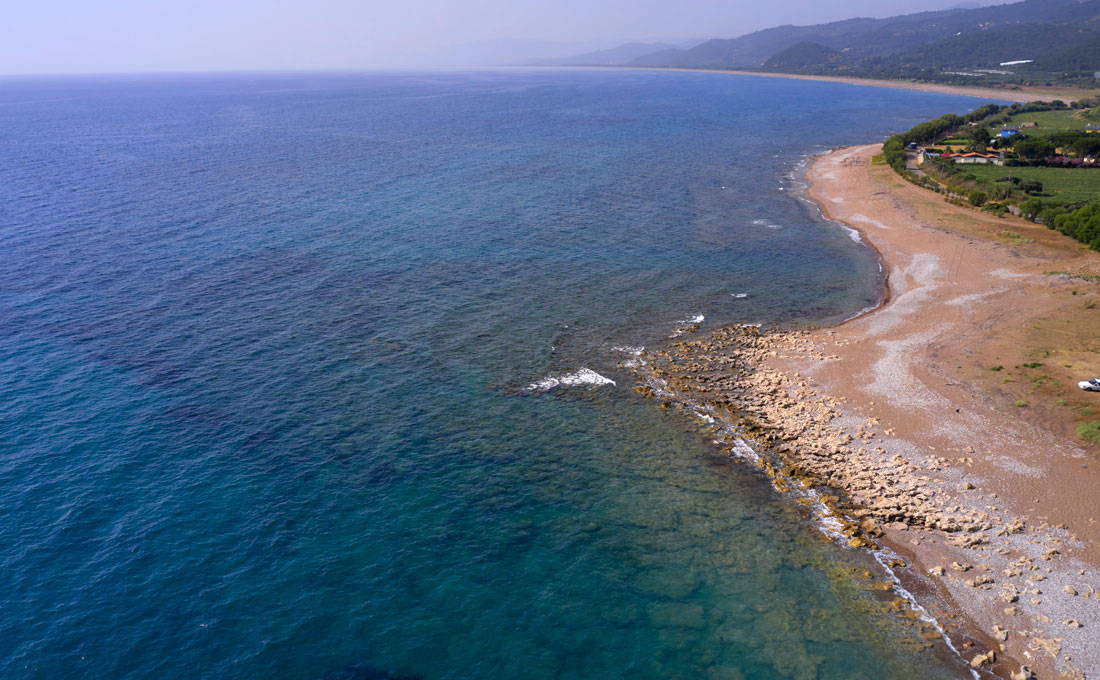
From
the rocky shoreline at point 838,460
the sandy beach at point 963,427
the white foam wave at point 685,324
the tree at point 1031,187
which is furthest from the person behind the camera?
the tree at point 1031,187

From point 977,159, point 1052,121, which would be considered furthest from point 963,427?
point 1052,121

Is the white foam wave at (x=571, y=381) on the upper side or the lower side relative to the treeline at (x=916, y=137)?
lower

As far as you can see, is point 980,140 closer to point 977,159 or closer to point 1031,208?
point 977,159

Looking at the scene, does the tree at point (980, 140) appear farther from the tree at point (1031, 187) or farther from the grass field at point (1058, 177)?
the tree at point (1031, 187)

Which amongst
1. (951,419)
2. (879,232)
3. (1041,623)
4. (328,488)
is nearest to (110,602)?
(328,488)

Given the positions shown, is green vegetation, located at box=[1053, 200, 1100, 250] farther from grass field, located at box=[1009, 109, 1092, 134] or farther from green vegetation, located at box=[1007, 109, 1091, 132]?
green vegetation, located at box=[1007, 109, 1091, 132]

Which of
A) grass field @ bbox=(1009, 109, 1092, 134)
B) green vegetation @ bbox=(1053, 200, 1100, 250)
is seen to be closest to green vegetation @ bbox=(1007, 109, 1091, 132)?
grass field @ bbox=(1009, 109, 1092, 134)

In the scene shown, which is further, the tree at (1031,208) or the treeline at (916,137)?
the treeline at (916,137)

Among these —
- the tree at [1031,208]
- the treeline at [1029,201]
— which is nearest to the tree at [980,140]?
the treeline at [1029,201]
